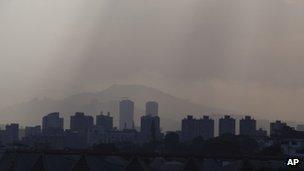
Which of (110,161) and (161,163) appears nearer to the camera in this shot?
(110,161)

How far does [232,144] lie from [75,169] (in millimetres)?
51912

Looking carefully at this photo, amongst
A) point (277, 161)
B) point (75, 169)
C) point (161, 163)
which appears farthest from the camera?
point (161, 163)

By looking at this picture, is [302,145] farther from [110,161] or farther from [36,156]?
[36,156]

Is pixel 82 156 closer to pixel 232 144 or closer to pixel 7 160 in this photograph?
pixel 7 160

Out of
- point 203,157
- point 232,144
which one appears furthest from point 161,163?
point 232,144

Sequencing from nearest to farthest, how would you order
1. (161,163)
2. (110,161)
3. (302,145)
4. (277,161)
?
1. (277,161)
2. (110,161)
3. (161,163)
4. (302,145)

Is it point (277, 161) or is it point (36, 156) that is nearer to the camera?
point (277, 161)

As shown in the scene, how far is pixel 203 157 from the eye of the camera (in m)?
65.6

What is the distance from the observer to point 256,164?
217 feet

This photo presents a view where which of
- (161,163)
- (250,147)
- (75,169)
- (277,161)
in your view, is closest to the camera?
(277,161)

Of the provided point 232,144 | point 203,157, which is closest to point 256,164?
point 203,157

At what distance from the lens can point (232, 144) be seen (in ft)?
376

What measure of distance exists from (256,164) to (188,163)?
5.40 m

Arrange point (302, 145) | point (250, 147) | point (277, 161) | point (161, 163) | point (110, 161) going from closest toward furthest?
point (277, 161) < point (110, 161) < point (161, 163) < point (302, 145) < point (250, 147)
